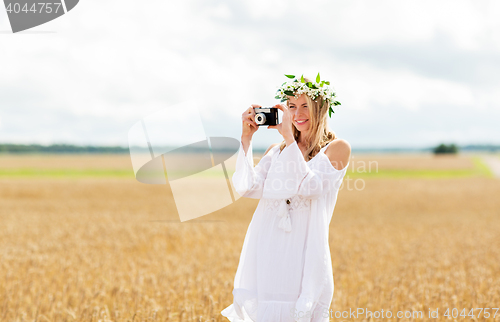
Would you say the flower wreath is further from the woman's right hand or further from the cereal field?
the cereal field

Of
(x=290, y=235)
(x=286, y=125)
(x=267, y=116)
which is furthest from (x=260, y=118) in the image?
(x=290, y=235)

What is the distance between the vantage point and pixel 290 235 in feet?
11.0

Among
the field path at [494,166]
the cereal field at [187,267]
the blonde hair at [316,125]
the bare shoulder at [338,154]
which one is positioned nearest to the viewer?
the bare shoulder at [338,154]

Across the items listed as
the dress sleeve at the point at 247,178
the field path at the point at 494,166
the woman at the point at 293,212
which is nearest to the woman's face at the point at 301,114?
the woman at the point at 293,212

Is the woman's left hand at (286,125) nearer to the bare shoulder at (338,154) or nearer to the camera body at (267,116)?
the camera body at (267,116)

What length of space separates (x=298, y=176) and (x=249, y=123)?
1.97 ft

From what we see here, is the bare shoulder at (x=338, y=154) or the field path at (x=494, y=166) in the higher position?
the bare shoulder at (x=338, y=154)

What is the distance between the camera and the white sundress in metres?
3.17

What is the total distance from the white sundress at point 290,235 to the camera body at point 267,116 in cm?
25

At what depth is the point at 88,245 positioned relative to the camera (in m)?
10.8

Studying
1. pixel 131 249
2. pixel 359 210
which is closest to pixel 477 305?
pixel 131 249

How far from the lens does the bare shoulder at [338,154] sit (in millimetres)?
3270

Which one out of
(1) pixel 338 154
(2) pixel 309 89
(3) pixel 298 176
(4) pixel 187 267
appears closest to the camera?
(3) pixel 298 176

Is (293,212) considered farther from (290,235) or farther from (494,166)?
(494,166)
